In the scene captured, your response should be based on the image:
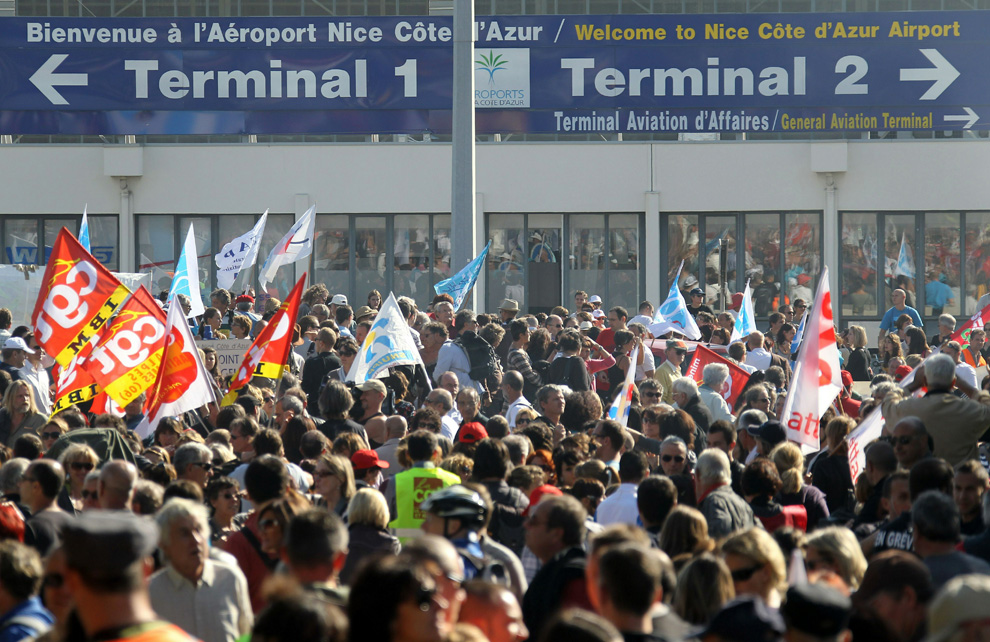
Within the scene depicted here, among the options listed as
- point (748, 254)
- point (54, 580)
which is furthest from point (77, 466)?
point (748, 254)

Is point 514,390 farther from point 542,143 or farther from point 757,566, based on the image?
point 542,143

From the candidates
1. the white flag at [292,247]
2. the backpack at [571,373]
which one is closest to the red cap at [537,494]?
the backpack at [571,373]

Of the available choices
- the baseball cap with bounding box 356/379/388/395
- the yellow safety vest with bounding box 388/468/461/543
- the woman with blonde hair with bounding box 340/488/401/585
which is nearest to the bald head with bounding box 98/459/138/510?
the woman with blonde hair with bounding box 340/488/401/585

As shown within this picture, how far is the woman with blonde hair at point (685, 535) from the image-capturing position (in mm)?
5895

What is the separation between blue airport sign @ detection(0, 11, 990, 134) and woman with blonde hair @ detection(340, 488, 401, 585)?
19.1 metres

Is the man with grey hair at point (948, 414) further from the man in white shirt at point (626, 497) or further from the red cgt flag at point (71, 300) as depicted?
the red cgt flag at point (71, 300)

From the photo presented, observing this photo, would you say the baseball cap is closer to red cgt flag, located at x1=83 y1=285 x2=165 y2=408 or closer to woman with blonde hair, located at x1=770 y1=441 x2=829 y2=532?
red cgt flag, located at x1=83 y1=285 x2=165 y2=408

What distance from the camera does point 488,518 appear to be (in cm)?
614

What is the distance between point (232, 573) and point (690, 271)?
2138 centimetres

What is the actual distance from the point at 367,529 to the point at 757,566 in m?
1.99

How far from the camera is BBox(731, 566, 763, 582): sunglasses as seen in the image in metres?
5.18

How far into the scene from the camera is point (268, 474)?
6559 mm

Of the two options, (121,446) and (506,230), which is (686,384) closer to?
(121,446)

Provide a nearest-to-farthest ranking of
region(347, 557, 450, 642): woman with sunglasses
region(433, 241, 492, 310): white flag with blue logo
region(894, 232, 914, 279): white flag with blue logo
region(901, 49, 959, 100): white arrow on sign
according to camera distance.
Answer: region(347, 557, 450, 642): woman with sunglasses, region(433, 241, 492, 310): white flag with blue logo, region(901, 49, 959, 100): white arrow on sign, region(894, 232, 914, 279): white flag with blue logo
